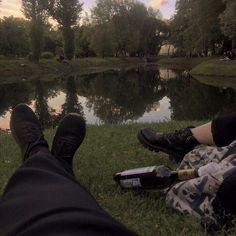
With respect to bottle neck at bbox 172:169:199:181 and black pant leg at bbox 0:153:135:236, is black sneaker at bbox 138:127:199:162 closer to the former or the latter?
bottle neck at bbox 172:169:199:181

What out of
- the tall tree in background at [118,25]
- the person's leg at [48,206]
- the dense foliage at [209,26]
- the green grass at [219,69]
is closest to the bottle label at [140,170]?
the person's leg at [48,206]

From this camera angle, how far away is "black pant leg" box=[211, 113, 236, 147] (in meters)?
3.70

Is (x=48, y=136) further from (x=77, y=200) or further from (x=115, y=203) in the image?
(x=77, y=200)

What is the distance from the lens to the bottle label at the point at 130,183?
3759 mm

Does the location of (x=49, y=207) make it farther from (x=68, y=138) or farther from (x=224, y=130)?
(x=224, y=130)

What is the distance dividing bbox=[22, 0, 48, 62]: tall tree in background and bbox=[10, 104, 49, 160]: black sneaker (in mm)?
48284

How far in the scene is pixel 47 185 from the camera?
192 cm

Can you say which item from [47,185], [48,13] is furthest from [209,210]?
[48,13]

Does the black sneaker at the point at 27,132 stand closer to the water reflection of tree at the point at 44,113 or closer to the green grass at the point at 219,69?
the water reflection of tree at the point at 44,113

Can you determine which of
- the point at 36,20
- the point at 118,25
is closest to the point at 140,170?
the point at 36,20

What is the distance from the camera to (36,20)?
5247 centimetres

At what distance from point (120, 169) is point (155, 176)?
4.42ft

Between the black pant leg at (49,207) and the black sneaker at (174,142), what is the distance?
2332 millimetres

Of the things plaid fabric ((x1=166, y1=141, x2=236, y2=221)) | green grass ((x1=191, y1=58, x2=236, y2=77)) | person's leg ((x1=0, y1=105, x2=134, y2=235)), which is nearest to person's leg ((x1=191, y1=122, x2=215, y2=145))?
plaid fabric ((x1=166, y1=141, x2=236, y2=221))
